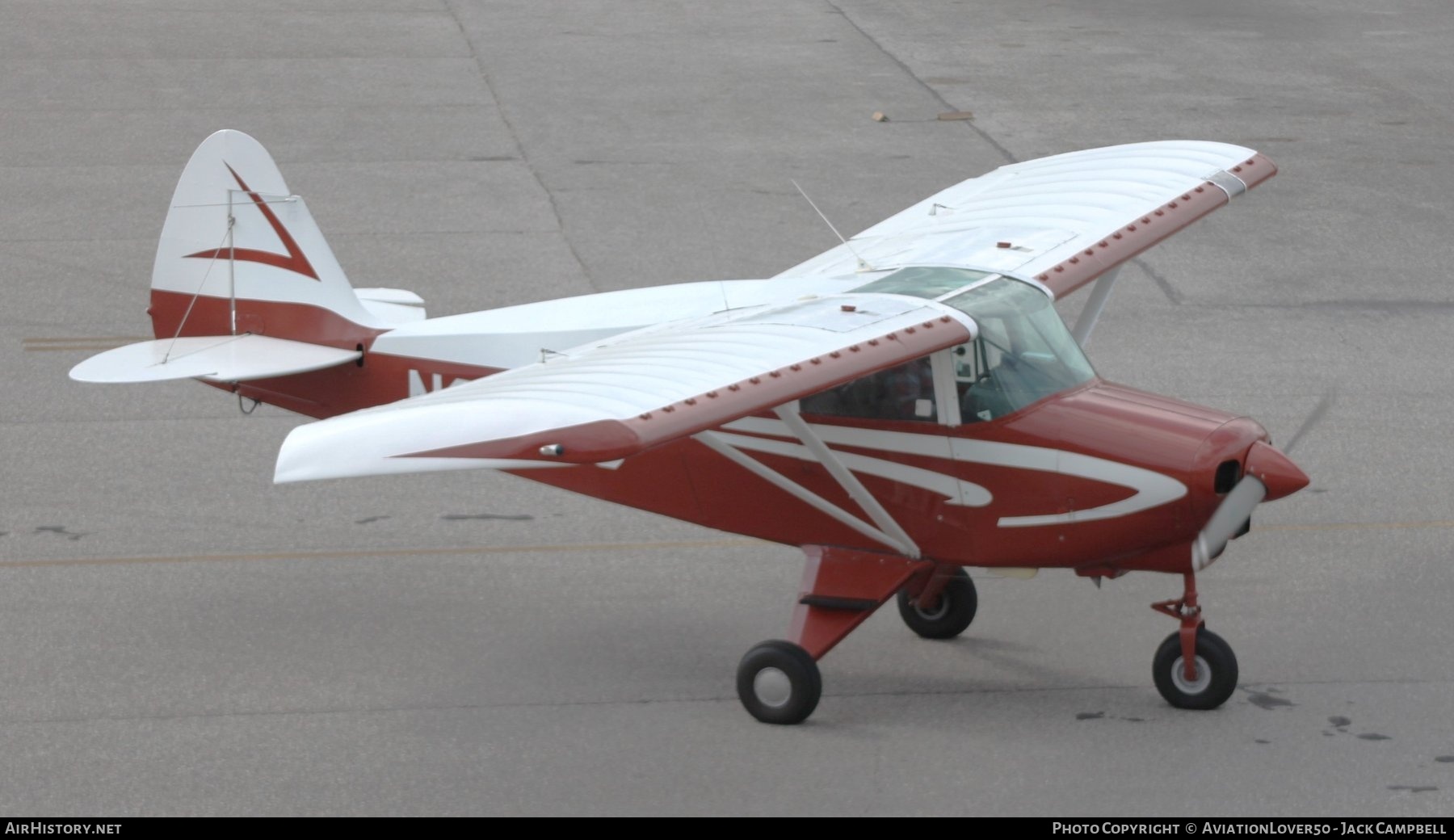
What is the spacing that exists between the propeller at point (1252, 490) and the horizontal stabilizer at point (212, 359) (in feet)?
16.4

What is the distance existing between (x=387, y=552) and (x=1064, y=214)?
15.3 ft

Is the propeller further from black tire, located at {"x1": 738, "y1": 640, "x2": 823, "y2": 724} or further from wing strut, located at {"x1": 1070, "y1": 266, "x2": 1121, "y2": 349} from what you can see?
wing strut, located at {"x1": 1070, "y1": 266, "x2": 1121, "y2": 349}

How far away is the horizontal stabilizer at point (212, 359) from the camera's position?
9547mm

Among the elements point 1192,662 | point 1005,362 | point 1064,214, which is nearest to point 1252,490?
point 1192,662

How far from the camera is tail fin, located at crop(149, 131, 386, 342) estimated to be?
1024cm

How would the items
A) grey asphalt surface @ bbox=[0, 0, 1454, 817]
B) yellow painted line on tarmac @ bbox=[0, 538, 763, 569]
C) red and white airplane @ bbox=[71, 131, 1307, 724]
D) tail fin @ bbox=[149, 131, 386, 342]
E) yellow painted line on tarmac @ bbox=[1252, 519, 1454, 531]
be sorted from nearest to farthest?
red and white airplane @ bbox=[71, 131, 1307, 724], grey asphalt surface @ bbox=[0, 0, 1454, 817], tail fin @ bbox=[149, 131, 386, 342], yellow painted line on tarmac @ bbox=[0, 538, 763, 569], yellow painted line on tarmac @ bbox=[1252, 519, 1454, 531]

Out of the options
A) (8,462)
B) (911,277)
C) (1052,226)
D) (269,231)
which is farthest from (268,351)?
(1052,226)

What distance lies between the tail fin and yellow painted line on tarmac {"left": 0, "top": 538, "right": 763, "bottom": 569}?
140 cm

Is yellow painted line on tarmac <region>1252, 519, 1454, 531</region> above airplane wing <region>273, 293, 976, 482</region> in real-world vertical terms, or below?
below

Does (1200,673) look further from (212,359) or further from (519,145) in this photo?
(519,145)

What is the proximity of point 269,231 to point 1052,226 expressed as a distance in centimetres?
471

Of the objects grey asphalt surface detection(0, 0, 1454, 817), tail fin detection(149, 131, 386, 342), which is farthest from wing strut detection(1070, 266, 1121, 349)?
tail fin detection(149, 131, 386, 342)

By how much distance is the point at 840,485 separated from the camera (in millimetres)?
8719

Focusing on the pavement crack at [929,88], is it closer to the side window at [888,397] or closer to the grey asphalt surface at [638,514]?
the grey asphalt surface at [638,514]
